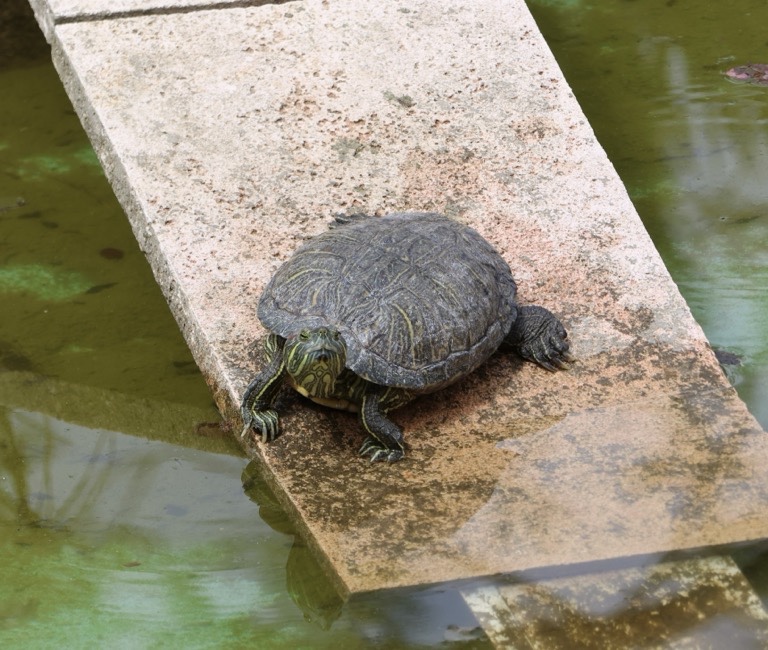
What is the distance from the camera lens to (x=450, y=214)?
174 inches

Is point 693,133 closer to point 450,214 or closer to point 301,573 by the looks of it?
point 450,214

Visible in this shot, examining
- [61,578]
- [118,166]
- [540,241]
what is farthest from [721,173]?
[61,578]

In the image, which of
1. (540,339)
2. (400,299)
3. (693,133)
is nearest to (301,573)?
(400,299)

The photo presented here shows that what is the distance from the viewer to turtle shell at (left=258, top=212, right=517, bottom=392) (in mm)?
3402

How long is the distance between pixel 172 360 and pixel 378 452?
1175 mm

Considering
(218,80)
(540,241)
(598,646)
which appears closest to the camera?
(598,646)

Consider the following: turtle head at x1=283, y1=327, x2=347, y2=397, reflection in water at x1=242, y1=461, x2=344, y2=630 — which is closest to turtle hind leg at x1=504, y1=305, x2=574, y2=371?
turtle head at x1=283, y1=327, x2=347, y2=397

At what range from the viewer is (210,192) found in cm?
447

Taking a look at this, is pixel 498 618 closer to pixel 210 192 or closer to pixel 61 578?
pixel 61 578

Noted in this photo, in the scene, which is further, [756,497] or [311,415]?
[311,415]

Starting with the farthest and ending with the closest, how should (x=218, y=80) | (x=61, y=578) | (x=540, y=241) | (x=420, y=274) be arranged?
(x=218, y=80)
(x=540, y=241)
(x=420, y=274)
(x=61, y=578)

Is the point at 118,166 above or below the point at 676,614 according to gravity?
above

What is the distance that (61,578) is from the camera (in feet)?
11.0

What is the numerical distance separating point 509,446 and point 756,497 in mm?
728
